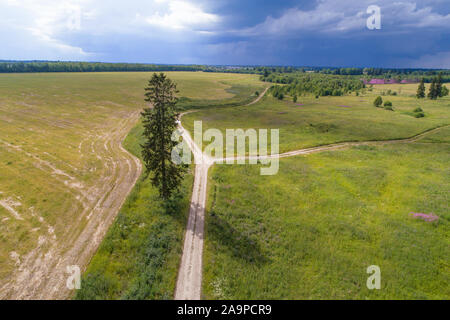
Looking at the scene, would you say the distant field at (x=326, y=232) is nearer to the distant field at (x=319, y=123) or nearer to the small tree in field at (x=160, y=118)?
the small tree in field at (x=160, y=118)

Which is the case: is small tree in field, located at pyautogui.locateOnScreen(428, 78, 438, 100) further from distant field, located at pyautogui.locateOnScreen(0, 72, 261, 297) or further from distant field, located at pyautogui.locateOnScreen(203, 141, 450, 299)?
distant field, located at pyautogui.locateOnScreen(0, 72, 261, 297)

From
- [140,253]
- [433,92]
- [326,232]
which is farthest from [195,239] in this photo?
[433,92]

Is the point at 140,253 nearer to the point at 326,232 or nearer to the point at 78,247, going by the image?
the point at 78,247

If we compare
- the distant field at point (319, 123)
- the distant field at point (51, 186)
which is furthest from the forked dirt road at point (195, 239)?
the distant field at point (319, 123)

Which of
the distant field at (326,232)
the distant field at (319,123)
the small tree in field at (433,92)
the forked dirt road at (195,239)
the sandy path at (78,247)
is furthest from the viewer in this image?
the small tree in field at (433,92)

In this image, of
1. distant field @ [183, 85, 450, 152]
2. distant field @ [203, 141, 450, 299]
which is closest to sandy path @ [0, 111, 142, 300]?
distant field @ [203, 141, 450, 299]

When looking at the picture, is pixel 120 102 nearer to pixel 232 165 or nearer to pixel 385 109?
pixel 232 165
